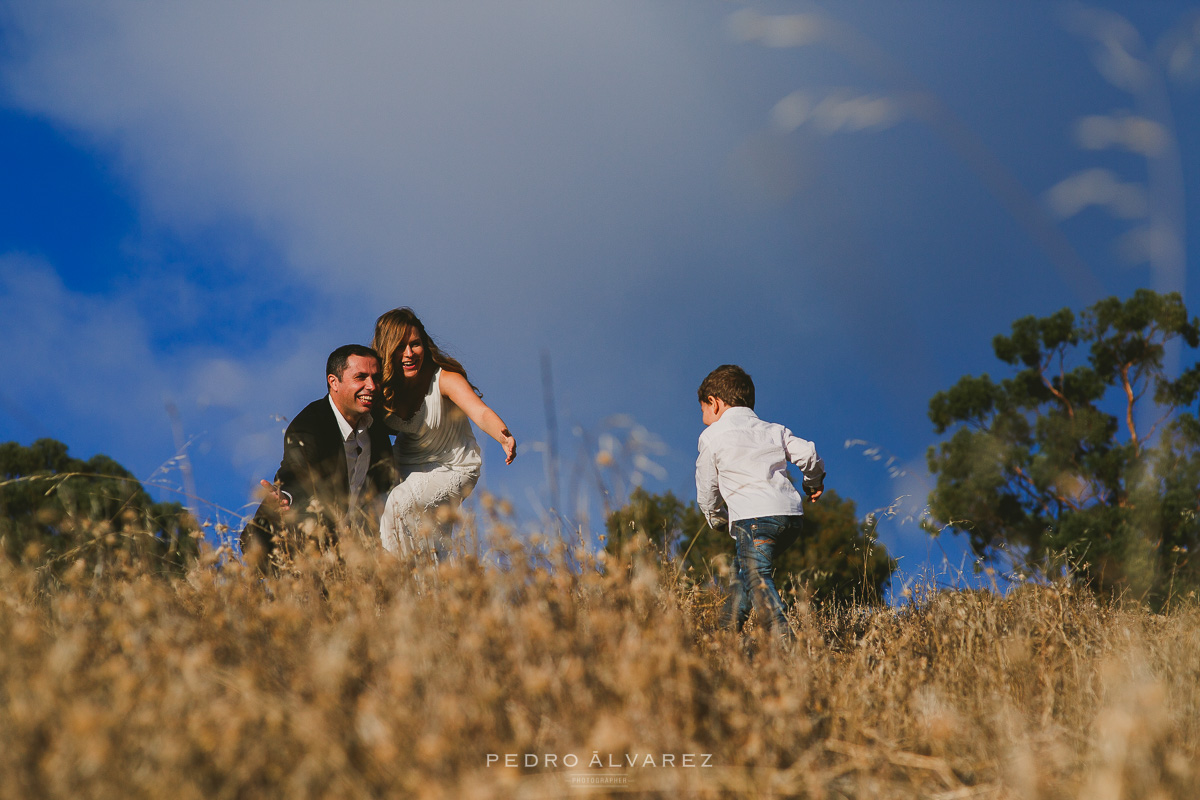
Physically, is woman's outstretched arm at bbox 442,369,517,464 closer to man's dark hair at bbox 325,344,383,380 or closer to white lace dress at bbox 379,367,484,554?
white lace dress at bbox 379,367,484,554

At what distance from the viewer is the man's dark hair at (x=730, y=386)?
5113 millimetres

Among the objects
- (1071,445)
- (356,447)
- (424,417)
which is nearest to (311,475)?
(356,447)

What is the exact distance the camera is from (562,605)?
2.67m

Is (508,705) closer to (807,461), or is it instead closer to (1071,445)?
(807,461)

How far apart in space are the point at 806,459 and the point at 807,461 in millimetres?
16

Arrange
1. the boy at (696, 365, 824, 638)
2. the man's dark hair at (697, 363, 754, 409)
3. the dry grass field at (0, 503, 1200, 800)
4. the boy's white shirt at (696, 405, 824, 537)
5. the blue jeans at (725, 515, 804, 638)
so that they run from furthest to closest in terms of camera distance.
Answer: the man's dark hair at (697, 363, 754, 409) → the boy's white shirt at (696, 405, 824, 537) → the boy at (696, 365, 824, 638) → the blue jeans at (725, 515, 804, 638) → the dry grass field at (0, 503, 1200, 800)

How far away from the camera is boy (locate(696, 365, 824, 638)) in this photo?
4.45m

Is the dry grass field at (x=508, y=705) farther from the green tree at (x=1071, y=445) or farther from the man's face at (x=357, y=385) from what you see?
Result: the green tree at (x=1071, y=445)

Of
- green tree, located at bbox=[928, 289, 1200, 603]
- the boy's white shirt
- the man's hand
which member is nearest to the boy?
the boy's white shirt

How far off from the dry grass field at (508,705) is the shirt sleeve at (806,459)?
165cm

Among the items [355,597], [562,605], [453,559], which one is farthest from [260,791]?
[453,559]

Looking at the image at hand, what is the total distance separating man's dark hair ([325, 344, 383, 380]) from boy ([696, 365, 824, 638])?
7.80 ft

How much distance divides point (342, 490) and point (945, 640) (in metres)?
3.71

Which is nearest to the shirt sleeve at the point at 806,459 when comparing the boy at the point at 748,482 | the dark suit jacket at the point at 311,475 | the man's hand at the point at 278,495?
the boy at the point at 748,482
